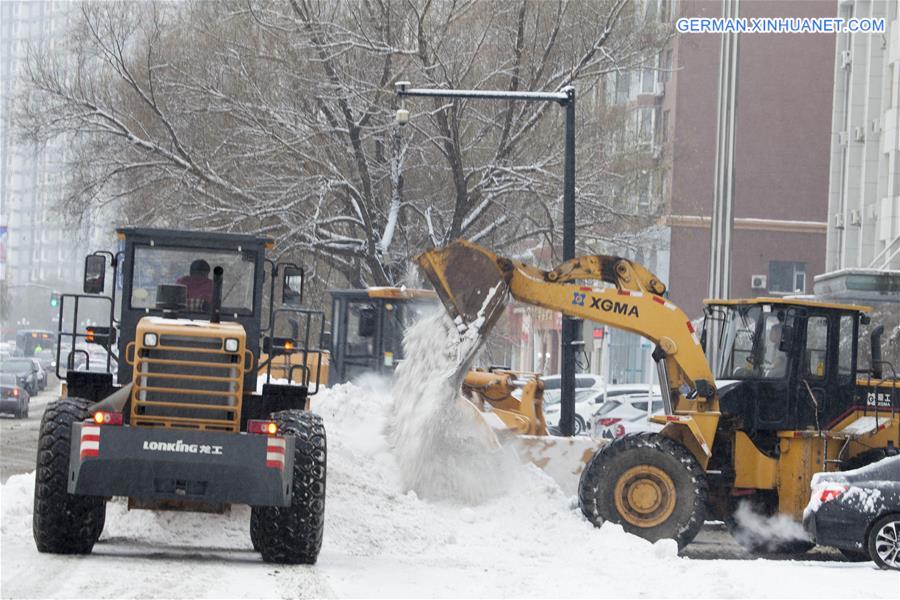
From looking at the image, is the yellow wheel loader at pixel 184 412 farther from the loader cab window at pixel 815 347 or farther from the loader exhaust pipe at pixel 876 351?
the loader exhaust pipe at pixel 876 351

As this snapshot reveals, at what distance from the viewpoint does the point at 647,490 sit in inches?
635

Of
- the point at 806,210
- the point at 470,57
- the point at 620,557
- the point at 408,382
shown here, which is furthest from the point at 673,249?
the point at 620,557

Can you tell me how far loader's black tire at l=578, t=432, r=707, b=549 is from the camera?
16.0 m

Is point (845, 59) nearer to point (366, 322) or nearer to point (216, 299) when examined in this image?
A: point (366, 322)

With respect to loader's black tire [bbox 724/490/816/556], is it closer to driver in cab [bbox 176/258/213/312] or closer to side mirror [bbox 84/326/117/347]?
driver in cab [bbox 176/258/213/312]

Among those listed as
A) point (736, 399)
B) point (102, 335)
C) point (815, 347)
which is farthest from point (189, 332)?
point (815, 347)

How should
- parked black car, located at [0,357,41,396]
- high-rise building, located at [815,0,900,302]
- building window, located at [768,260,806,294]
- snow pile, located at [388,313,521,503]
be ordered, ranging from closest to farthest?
snow pile, located at [388,313,521,503] < high-rise building, located at [815,0,900,302] < parked black car, located at [0,357,41,396] < building window, located at [768,260,806,294]

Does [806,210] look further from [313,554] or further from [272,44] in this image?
[313,554]

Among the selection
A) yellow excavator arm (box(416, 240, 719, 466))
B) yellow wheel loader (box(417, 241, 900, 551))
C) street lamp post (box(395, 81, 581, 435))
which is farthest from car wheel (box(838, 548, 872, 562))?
street lamp post (box(395, 81, 581, 435))

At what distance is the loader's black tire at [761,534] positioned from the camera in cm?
1719

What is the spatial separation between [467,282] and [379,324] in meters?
8.27

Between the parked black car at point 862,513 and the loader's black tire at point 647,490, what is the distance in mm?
1458

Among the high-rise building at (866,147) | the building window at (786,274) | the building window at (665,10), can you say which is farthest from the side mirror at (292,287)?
the building window at (786,274)

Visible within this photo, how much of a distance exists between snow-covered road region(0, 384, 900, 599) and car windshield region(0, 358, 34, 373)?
41.2 meters
